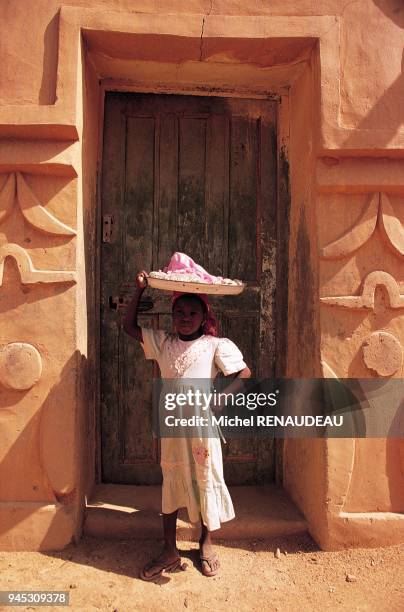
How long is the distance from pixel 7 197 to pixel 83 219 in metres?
0.42

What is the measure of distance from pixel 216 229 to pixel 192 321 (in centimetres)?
103

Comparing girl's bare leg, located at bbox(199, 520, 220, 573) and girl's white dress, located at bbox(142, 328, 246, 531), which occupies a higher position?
girl's white dress, located at bbox(142, 328, 246, 531)

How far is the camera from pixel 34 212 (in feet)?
8.76

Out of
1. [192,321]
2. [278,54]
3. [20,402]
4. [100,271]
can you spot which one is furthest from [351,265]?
[20,402]

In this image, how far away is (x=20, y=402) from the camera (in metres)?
2.71

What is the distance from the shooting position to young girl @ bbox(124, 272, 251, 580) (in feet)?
8.21

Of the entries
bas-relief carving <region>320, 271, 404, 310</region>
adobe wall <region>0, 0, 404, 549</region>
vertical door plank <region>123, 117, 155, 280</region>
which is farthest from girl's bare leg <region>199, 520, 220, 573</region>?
vertical door plank <region>123, 117, 155, 280</region>

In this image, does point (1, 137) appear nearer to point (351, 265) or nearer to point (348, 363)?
point (351, 265)

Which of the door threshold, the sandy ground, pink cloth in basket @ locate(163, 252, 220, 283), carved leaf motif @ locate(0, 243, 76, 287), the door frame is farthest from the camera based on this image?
the door frame

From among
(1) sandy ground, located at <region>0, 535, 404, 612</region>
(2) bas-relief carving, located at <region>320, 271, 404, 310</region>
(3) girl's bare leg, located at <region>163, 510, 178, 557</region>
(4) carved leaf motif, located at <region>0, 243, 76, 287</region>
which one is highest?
(4) carved leaf motif, located at <region>0, 243, 76, 287</region>

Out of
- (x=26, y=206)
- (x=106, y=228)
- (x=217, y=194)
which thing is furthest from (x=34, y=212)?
(x=217, y=194)

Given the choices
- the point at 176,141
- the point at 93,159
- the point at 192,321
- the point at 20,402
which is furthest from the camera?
the point at 176,141

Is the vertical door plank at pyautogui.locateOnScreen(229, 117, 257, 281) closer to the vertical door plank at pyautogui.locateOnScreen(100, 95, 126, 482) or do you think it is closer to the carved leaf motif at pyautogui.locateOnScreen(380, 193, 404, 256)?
the vertical door plank at pyautogui.locateOnScreen(100, 95, 126, 482)

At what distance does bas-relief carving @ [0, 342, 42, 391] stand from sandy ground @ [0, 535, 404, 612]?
0.90 m
